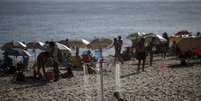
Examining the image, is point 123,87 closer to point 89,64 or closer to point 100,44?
point 89,64

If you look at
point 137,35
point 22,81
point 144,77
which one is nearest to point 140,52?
point 144,77

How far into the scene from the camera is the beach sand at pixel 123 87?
13.1m

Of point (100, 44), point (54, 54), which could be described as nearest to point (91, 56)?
point (100, 44)

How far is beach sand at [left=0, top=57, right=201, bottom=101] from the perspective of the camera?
13133mm

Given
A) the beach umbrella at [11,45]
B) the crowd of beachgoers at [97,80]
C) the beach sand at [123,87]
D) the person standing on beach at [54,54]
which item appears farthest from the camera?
the beach umbrella at [11,45]

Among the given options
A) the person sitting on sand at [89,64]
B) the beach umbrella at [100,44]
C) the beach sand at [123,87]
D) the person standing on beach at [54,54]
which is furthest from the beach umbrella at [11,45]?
the person standing on beach at [54,54]

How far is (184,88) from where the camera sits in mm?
13938

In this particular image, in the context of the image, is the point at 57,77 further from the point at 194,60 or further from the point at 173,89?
the point at 194,60

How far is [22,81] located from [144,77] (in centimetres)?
447

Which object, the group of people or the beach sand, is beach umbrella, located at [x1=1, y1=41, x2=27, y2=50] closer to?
the group of people

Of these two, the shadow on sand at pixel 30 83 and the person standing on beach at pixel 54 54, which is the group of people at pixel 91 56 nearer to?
the person standing on beach at pixel 54 54

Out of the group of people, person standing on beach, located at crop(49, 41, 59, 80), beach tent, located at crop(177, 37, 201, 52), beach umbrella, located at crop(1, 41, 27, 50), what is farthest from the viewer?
beach umbrella, located at crop(1, 41, 27, 50)

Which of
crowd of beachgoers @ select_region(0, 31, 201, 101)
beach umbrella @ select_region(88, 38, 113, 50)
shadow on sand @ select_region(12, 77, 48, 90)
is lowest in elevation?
shadow on sand @ select_region(12, 77, 48, 90)

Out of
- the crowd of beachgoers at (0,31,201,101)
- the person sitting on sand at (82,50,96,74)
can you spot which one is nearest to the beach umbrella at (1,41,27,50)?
the crowd of beachgoers at (0,31,201,101)
